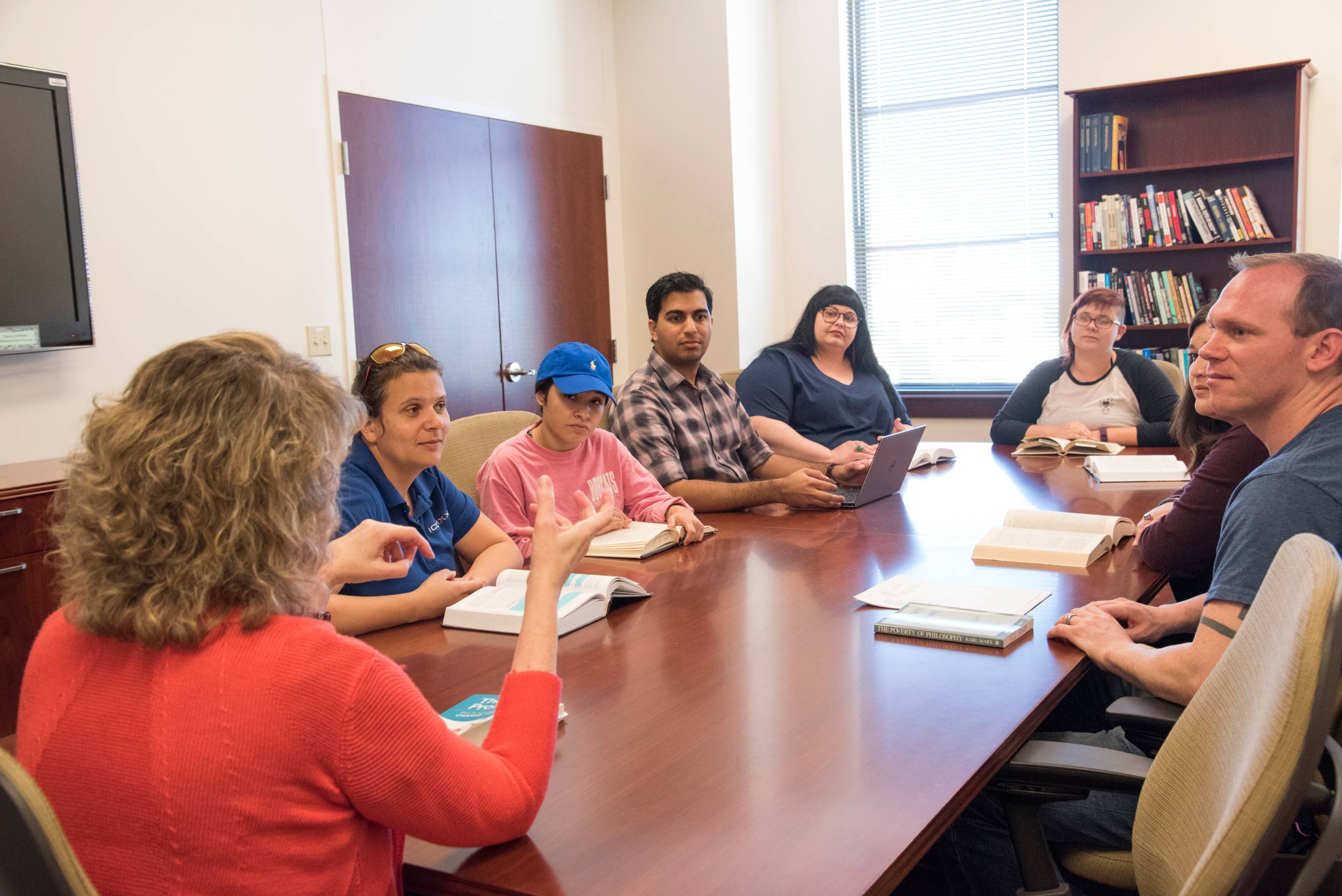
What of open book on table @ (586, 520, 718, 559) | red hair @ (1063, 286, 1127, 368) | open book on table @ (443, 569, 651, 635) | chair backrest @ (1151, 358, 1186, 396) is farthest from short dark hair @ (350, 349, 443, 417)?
chair backrest @ (1151, 358, 1186, 396)

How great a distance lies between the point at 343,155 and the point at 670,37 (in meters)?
1.94

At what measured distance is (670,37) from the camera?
17.0 feet

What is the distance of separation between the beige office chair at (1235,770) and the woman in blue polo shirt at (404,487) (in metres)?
1.01

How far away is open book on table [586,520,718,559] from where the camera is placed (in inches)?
90.0

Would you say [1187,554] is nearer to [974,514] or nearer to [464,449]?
[974,514]

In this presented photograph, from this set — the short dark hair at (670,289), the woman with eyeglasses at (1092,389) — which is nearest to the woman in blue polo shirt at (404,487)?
the short dark hair at (670,289)

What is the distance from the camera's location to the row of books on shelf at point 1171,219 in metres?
4.51

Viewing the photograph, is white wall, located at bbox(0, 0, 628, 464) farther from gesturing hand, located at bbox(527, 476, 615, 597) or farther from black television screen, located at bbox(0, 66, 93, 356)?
gesturing hand, located at bbox(527, 476, 615, 597)

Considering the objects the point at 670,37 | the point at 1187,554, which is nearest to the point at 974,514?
the point at 1187,554

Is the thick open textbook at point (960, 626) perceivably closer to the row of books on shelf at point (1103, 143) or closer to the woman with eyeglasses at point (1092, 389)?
the woman with eyeglasses at point (1092, 389)

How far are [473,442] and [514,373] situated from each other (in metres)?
1.87

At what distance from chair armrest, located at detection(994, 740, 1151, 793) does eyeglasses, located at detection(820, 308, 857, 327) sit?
2.65m

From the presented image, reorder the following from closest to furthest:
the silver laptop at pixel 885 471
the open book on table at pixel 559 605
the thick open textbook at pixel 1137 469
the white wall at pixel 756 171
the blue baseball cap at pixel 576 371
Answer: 1. the open book on table at pixel 559 605
2. the blue baseball cap at pixel 576 371
3. the silver laptop at pixel 885 471
4. the thick open textbook at pixel 1137 469
5. the white wall at pixel 756 171

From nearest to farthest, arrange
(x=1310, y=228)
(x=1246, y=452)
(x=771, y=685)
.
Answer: (x=771, y=685) < (x=1246, y=452) < (x=1310, y=228)
